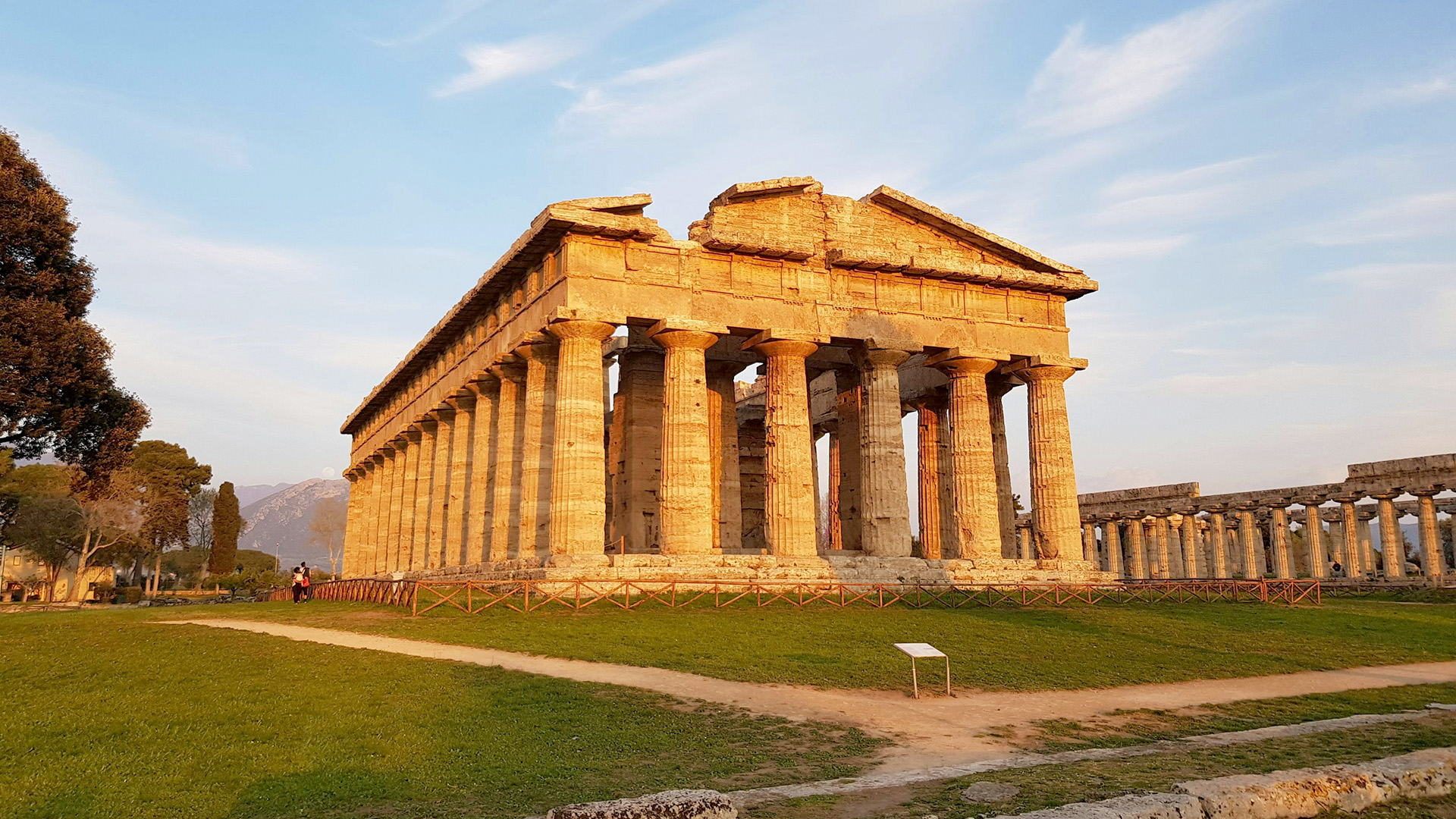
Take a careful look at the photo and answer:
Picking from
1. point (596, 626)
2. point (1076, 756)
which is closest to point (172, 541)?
point (596, 626)

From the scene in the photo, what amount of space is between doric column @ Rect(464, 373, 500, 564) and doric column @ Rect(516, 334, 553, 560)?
317 cm

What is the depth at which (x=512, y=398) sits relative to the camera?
109ft

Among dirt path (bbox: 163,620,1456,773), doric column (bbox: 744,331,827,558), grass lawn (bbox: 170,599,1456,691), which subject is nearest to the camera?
dirt path (bbox: 163,620,1456,773)

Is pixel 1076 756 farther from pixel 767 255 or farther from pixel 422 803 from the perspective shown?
pixel 767 255

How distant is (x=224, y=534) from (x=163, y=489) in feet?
16.7

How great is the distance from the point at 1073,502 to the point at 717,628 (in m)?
18.3

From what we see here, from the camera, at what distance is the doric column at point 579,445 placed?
27.2 metres

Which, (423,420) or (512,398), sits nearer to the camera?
(512,398)

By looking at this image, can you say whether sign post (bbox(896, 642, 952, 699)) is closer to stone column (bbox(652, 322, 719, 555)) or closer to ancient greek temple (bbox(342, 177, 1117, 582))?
ancient greek temple (bbox(342, 177, 1117, 582))

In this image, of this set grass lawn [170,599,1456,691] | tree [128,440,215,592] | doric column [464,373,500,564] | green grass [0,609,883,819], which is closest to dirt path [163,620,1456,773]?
grass lawn [170,599,1456,691]

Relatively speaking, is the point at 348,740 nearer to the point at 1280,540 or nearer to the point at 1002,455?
the point at 1002,455

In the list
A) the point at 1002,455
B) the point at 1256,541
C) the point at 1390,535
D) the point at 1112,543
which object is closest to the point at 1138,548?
the point at 1112,543

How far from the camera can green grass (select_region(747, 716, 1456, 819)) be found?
831cm

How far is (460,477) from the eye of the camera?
3791 centimetres
